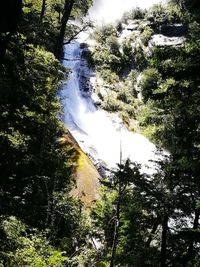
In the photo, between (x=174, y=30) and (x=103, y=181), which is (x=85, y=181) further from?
(x=174, y=30)

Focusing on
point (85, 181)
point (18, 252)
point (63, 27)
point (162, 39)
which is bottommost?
point (18, 252)

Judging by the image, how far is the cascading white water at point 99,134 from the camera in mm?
35312

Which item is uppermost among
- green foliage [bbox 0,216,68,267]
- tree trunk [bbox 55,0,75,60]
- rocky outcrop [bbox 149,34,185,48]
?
rocky outcrop [bbox 149,34,185,48]

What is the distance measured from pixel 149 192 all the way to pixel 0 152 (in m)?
4.50

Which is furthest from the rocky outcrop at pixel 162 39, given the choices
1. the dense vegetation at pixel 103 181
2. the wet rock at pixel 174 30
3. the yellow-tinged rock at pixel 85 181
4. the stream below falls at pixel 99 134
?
the dense vegetation at pixel 103 181

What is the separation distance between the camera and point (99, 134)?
41.1 m

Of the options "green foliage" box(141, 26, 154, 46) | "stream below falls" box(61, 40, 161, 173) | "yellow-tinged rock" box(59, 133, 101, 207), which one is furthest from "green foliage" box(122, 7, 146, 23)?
"yellow-tinged rock" box(59, 133, 101, 207)

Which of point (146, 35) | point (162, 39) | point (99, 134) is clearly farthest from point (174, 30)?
point (99, 134)

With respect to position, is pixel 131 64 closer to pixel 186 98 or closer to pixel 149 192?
pixel 149 192

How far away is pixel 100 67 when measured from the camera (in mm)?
53531

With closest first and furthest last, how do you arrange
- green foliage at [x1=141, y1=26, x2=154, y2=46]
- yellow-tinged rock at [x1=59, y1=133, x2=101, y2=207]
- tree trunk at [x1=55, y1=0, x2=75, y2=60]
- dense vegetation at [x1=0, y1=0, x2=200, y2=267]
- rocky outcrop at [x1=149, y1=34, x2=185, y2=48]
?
dense vegetation at [x1=0, y1=0, x2=200, y2=267]
tree trunk at [x1=55, y1=0, x2=75, y2=60]
yellow-tinged rock at [x1=59, y1=133, x2=101, y2=207]
rocky outcrop at [x1=149, y1=34, x2=185, y2=48]
green foliage at [x1=141, y1=26, x2=154, y2=46]

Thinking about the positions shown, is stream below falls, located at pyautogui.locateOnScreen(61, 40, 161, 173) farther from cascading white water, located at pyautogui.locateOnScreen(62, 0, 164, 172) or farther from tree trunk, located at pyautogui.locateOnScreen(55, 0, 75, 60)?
tree trunk, located at pyautogui.locateOnScreen(55, 0, 75, 60)

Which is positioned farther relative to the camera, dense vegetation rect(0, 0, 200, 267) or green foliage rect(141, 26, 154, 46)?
green foliage rect(141, 26, 154, 46)

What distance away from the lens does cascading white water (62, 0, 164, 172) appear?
35.3 metres
